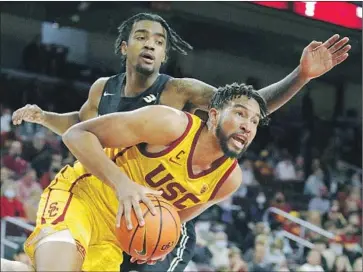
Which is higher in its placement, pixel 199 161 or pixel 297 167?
pixel 199 161

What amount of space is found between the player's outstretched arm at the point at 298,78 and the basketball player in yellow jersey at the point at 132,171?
36 cm

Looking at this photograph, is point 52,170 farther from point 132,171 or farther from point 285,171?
point 132,171

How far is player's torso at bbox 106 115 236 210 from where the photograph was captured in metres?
3.80

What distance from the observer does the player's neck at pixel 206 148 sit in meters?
3.81

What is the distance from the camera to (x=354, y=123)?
13.4 m

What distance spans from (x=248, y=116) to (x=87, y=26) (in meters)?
8.54

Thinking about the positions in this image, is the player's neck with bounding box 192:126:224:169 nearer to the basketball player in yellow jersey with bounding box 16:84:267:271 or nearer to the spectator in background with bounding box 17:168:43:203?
the basketball player in yellow jersey with bounding box 16:84:267:271

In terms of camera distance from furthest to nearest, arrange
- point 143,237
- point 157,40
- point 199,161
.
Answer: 1. point 157,40
2. point 199,161
3. point 143,237

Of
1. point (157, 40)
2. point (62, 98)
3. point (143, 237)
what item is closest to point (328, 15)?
point (62, 98)

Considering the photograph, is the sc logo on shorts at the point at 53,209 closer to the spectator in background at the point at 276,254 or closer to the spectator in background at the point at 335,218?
the spectator in background at the point at 276,254

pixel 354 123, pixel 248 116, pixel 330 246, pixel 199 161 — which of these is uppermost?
pixel 248 116

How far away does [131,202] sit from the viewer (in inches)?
137

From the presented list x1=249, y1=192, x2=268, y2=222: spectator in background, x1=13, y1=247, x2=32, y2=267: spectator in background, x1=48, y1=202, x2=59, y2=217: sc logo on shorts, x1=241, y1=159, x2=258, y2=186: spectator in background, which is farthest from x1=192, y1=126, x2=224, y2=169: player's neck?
x1=241, y1=159, x2=258, y2=186: spectator in background

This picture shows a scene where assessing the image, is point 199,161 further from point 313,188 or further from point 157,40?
point 313,188
